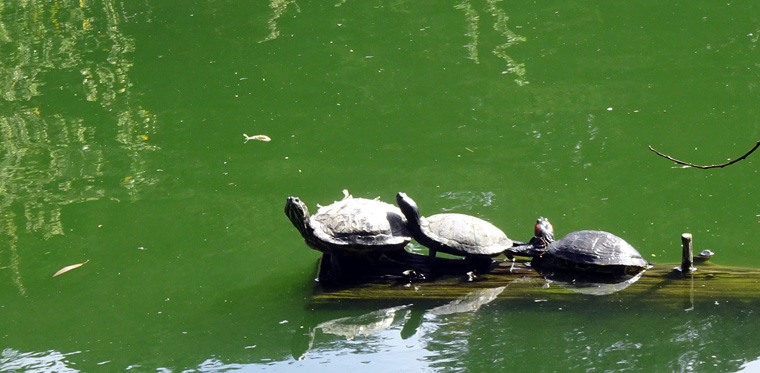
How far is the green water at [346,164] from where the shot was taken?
144 inches

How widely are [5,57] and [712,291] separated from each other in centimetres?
679

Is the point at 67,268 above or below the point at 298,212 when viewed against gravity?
below

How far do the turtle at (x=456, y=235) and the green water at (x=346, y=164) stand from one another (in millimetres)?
273

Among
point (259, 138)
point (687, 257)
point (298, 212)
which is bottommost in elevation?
point (687, 257)

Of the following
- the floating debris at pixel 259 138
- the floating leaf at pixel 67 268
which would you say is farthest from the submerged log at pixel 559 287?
the floating debris at pixel 259 138

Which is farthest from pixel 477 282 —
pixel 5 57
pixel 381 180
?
pixel 5 57

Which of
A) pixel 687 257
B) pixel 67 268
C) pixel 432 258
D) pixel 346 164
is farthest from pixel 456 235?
pixel 67 268

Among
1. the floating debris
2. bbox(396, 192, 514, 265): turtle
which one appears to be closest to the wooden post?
bbox(396, 192, 514, 265): turtle

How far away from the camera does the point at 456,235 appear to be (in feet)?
12.5

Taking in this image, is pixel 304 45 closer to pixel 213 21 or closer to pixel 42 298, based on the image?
pixel 213 21

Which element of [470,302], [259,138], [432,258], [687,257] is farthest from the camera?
[259,138]

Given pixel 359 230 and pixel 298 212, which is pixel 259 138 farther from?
pixel 359 230

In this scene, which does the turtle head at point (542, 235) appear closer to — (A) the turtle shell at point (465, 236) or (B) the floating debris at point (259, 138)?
(A) the turtle shell at point (465, 236)

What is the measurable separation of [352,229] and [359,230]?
0.03m
